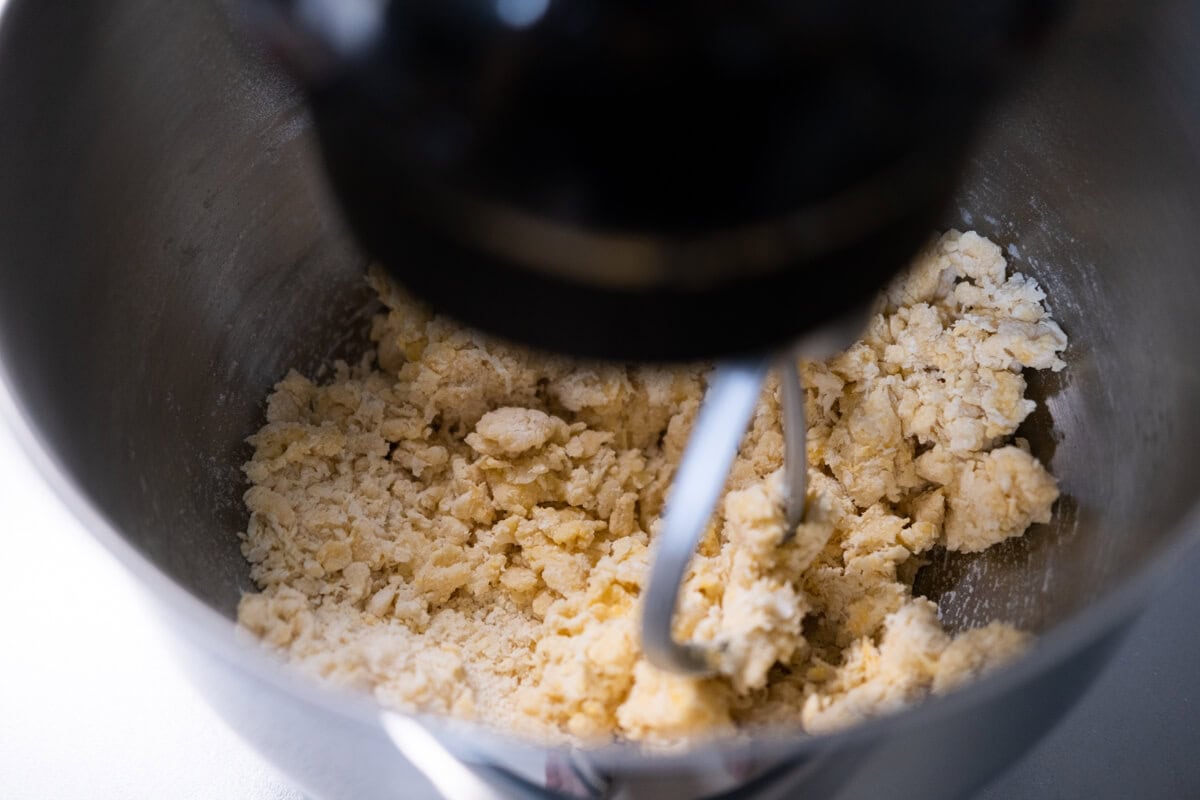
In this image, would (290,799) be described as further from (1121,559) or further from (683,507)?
(1121,559)

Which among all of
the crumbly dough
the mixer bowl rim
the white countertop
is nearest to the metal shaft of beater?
the crumbly dough

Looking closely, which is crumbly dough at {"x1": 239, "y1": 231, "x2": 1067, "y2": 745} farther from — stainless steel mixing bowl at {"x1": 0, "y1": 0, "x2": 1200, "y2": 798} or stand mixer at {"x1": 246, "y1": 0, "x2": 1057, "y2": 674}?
stand mixer at {"x1": 246, "y1": 0, "x2": 1057, "y2": 674}

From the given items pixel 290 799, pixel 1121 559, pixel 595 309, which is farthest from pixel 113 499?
pixel 1121 559

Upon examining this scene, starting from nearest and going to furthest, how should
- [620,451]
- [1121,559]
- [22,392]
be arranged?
[22,392], [1121,559], [620,451]

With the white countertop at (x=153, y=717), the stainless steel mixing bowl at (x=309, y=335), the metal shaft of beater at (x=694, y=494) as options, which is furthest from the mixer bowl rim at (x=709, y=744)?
the white countertop at (x=153, y=717)

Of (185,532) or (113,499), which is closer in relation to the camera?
(113,499)

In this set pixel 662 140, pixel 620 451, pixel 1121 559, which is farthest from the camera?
pixel 620 451

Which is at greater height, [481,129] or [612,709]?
[481,129]
